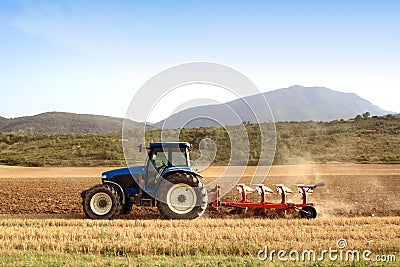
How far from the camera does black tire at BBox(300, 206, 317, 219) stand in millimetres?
13352

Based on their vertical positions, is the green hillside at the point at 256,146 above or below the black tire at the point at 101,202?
above

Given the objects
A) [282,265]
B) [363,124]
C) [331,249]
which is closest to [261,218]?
[331,249]

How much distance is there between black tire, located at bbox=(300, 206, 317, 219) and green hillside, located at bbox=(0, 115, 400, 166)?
2612 centimetres

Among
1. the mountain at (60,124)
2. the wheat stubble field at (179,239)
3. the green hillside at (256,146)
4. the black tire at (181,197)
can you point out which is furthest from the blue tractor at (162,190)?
the mountain at (60,124)

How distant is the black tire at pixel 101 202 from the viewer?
12805mm

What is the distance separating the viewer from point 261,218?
13195 mm

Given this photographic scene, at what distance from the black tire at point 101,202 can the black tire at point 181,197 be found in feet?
4.08

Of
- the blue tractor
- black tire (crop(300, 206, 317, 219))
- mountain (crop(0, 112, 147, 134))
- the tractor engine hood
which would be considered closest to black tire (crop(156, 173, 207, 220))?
the blue tractor

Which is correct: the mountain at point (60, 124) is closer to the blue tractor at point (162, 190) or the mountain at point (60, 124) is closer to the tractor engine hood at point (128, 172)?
the tractor engine hood at point (128, 172)

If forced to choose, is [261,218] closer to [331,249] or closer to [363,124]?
[331,249]

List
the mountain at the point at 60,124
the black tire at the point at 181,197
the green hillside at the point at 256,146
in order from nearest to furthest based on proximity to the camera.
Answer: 1. the black tire at the point at 181,197
2. the green hillside at the point at 256,146
3. the mountain at the point at 60,124

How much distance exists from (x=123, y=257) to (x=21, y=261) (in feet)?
5.80

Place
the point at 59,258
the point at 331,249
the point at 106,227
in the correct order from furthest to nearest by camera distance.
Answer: the point at 106,227
the point at 331,249
the point at 59,258

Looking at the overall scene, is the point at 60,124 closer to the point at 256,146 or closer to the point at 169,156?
the point at 256,146
